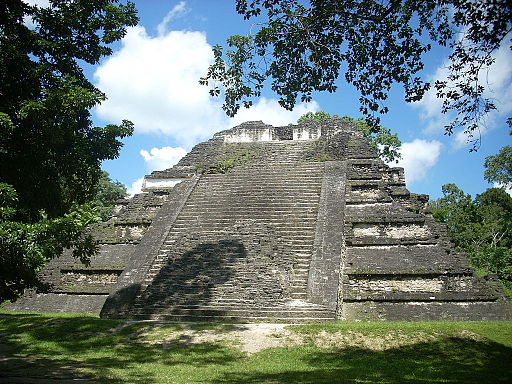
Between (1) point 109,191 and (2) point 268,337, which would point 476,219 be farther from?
(2) point 268,337

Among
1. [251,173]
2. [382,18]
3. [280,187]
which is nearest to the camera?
[382,18]

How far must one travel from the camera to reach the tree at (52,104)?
22.1 feet

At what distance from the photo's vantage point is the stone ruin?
8641 mm

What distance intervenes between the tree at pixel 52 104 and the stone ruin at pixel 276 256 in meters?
2.74

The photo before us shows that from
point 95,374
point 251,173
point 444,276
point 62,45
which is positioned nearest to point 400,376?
point 95,374

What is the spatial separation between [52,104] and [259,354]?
5.08 meters

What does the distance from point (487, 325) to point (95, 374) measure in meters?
6.55

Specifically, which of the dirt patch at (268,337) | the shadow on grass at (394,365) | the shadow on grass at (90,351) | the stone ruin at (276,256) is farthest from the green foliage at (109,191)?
the shadow on grass at (394,365)

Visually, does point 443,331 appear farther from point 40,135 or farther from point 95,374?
point 40,135

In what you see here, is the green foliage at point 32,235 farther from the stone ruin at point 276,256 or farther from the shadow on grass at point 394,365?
the stone ruin at point 276,256

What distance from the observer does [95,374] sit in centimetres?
525

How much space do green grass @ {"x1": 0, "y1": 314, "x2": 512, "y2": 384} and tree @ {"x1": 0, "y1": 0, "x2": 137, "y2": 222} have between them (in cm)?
237

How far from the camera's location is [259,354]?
645 centimetres

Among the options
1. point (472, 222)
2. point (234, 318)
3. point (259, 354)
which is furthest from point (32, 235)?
point (472, 222)
